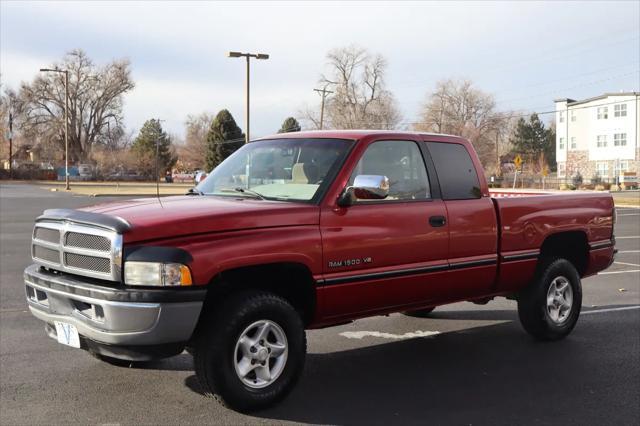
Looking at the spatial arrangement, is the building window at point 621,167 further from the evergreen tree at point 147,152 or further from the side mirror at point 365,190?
the side mirror at point 365,190

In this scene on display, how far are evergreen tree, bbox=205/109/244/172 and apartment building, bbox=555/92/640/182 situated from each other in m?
39.0

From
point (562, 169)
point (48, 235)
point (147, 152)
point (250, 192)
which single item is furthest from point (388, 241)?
point (147, 152)

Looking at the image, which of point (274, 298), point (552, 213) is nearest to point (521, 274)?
point (552, 213)

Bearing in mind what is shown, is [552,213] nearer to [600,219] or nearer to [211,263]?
[600,219]

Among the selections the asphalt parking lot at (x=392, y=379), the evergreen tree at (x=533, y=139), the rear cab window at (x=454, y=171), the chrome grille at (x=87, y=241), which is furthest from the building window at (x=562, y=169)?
the chrome grille at (x=87, y=241)

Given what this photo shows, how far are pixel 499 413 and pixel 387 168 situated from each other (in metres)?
2.08

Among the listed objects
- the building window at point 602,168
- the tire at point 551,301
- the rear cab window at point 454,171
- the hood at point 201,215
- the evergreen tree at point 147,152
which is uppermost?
the evergreen tree at point 147,152

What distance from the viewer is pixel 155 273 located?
3.95 meters

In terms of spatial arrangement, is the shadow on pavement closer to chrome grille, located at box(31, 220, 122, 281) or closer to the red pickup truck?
the red pickup truck

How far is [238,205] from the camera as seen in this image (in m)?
4.56

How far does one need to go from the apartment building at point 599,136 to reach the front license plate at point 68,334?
71.6 m

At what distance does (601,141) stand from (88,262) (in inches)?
2987

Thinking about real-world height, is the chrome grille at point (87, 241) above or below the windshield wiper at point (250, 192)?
below

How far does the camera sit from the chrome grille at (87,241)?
4.05 m
